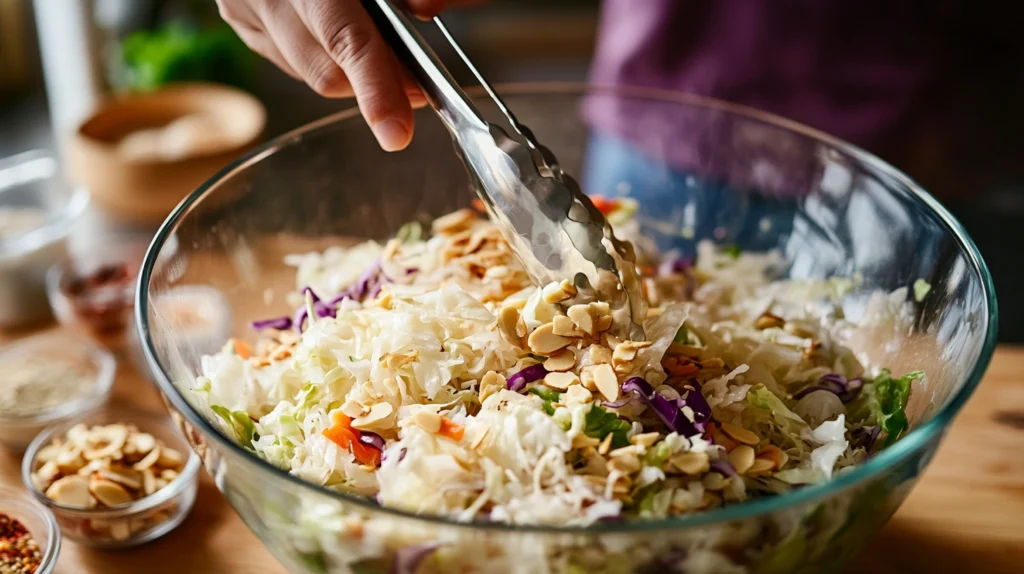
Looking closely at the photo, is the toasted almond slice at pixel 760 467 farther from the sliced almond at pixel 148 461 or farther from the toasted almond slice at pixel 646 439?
the sliced almond at pixel 148 461

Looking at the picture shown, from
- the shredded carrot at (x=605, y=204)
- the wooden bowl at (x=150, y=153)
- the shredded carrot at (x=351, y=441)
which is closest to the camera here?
the shredded carrot at (x=351, y=441)

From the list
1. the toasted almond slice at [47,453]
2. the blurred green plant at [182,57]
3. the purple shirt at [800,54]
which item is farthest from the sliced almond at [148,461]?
the blurred green plant at [182,57]

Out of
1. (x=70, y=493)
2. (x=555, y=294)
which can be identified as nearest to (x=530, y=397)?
(x=555, y=294)

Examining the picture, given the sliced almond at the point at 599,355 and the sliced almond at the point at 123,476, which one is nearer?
the sliced almond at the point at 599,355

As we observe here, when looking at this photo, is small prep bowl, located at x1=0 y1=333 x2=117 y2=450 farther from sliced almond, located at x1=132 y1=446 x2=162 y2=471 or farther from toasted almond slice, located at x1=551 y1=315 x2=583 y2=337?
toasted almond slice, located at x1=551 y1=315 x2=583 y2=337

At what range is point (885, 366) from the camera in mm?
1479

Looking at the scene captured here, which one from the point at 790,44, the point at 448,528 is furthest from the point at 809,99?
the point at 448,528

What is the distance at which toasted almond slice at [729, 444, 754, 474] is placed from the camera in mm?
1147

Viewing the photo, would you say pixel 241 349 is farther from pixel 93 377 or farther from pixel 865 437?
pixel 865 437

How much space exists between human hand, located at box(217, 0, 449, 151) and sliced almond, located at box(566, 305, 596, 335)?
1.15 feet

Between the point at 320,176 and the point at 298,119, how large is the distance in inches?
121

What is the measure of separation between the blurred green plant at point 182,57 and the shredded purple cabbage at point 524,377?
3197 mm

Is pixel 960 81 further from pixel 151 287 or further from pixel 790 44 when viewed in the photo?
pixel 151 287

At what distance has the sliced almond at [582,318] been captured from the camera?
1250 mm
